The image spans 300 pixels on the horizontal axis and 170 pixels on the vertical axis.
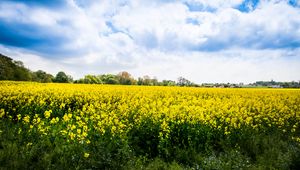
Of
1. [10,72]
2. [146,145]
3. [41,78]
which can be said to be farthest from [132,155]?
[41,78]

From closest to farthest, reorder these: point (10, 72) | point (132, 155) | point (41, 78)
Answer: point (132, 155) < point (10, 72) < point (41, 78)

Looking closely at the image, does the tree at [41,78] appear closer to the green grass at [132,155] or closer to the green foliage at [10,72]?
the green foliage at [10,72]

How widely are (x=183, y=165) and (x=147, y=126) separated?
207 centimetres

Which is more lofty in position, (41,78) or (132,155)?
(41,78)

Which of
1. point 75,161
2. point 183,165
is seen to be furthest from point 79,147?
point 183,165

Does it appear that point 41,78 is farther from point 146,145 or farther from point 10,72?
point 146,145

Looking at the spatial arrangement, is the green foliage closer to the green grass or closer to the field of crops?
the green grass

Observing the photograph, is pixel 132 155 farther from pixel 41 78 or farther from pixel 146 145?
pixel 41 78

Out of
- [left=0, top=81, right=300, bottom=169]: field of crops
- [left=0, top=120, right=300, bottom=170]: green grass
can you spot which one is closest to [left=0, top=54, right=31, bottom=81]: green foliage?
[left=0, top=120, right=300, bottom=170]: green grass

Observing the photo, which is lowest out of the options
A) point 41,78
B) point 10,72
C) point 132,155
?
point 132,155

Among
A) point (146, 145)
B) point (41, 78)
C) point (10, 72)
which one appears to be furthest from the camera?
point (41, 78)

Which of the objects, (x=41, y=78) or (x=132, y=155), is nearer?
(x=132, y=155)

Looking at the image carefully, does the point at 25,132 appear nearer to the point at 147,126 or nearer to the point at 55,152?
the point at 55,152

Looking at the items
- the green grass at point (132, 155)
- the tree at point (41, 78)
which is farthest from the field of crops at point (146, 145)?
the tree at point (41, 78)
